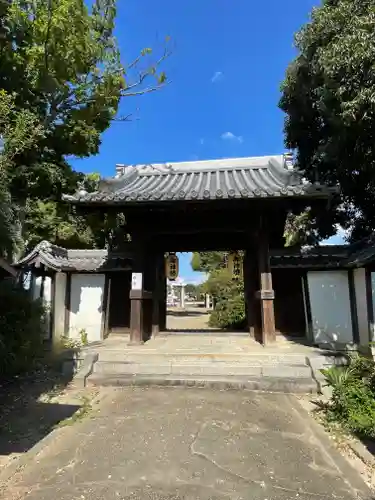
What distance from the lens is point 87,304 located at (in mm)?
10586

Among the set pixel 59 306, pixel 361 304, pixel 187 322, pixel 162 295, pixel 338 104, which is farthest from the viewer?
pixel 187 322

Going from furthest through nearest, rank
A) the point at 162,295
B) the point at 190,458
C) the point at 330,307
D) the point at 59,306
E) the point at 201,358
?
the point at 162,295, the point at 59,306, the point at 330,307, the point at 201,358, the point at 190,458

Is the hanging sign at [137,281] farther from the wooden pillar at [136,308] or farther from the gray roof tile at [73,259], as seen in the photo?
the gray roof tile at [73,259]

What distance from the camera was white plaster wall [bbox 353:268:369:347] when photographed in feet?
27.8

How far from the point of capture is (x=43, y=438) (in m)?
4.59

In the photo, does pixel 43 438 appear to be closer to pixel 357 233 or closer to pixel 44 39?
pixel 44 39

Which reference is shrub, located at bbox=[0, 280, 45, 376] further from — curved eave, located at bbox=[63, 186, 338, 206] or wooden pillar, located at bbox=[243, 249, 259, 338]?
wooden pillar, located at bbox=[243, 249, 259, 338]

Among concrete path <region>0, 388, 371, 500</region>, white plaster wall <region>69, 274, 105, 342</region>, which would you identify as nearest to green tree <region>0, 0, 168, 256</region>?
white plaster wall <region>69, 274, 105, 342</region>

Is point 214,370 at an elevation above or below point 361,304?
below

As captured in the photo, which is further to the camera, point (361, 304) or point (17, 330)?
point (361, 304)

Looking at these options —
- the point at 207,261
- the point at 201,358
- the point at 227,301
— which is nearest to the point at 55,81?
the point at 201,358

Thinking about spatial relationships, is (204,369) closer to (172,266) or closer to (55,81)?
(172,266)

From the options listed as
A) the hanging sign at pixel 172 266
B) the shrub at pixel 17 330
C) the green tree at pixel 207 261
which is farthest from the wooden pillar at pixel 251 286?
the green tree at pixel 207 261

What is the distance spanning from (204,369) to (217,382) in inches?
17.9
